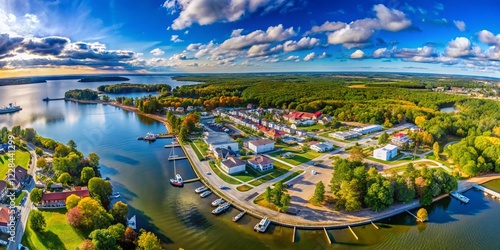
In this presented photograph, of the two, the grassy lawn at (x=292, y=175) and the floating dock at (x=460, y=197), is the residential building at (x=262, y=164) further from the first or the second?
the floating dock at (x=460, y=197)

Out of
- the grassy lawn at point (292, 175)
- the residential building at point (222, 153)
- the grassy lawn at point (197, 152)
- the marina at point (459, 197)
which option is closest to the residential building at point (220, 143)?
the residential building at point (222, 153)

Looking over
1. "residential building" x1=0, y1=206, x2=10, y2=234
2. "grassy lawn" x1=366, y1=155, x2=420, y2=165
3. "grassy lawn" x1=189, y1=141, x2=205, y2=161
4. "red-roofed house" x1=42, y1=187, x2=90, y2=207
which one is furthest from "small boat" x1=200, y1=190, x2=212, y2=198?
"grassy lawn" x1=366, y1=155, x2=420, y2=165

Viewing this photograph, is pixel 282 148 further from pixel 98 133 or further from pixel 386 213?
pixel 98 133

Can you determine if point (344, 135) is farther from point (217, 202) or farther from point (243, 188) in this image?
point (217, 202)

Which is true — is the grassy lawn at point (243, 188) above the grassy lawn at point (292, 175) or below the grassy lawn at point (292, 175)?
below

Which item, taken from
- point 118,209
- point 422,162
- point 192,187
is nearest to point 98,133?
point 192,187
